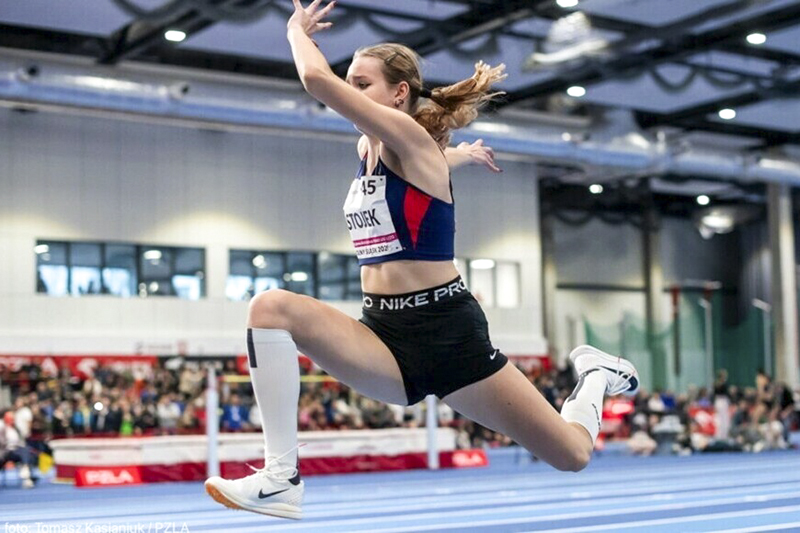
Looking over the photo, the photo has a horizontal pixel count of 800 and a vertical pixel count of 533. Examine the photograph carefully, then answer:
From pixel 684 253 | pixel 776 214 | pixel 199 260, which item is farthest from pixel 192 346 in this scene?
pixel 684 253

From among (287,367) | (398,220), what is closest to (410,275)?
(398,220)

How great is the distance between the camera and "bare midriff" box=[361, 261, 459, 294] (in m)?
3.71

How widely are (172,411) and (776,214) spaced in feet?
57.3

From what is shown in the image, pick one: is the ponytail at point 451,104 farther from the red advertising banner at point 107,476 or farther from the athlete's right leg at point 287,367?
the red advertising banner at point 107,476

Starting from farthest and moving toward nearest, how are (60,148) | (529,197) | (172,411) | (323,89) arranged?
1. (529,197)
2. (60,148)
3. (172,411)
4. (323,89)

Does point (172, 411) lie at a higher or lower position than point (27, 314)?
lower

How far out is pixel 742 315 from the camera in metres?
35.8

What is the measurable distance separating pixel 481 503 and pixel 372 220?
6.52 m

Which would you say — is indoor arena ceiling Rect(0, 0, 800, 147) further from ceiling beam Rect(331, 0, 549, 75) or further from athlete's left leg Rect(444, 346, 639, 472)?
athlete's left leg Rect(444, 346, 639, 472)

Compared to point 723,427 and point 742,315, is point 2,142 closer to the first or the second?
point 723,427

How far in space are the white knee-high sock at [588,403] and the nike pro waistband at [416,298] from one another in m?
0.76

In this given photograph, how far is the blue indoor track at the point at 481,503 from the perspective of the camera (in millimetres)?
7680

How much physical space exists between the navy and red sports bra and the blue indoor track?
399cm

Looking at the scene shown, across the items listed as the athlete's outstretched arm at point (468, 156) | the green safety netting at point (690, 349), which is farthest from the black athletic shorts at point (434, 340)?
the green safety netting at point (690, 349)
